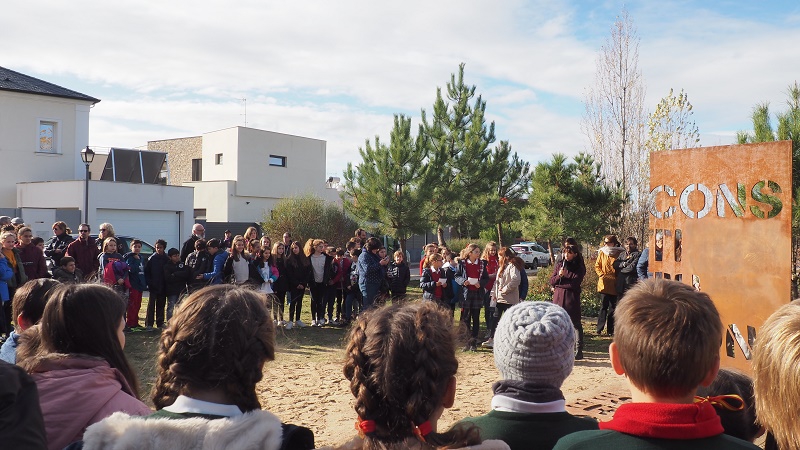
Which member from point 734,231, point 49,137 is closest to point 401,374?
point 734,231

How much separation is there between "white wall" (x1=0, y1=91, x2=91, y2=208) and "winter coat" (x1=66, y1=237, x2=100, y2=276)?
18.6 m

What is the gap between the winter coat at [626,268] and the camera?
10922 millimetres

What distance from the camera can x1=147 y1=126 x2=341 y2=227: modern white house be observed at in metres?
36.2

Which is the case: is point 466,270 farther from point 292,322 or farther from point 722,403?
point 722,403

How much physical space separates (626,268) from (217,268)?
6.91 meters

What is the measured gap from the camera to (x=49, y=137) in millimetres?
28000

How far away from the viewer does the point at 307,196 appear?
27.1 m

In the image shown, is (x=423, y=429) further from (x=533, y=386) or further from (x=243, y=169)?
(x=243, y=169)

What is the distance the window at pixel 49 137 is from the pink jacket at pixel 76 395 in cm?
2881

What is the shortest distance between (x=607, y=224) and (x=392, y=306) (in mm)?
17059

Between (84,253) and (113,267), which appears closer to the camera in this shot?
(113,267)

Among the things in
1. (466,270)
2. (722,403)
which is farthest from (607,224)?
(722,403)

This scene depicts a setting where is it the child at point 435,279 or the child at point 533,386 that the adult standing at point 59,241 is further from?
the child at point 533,386

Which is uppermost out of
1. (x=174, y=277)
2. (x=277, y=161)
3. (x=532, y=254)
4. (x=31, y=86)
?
(x=31, y=86)
